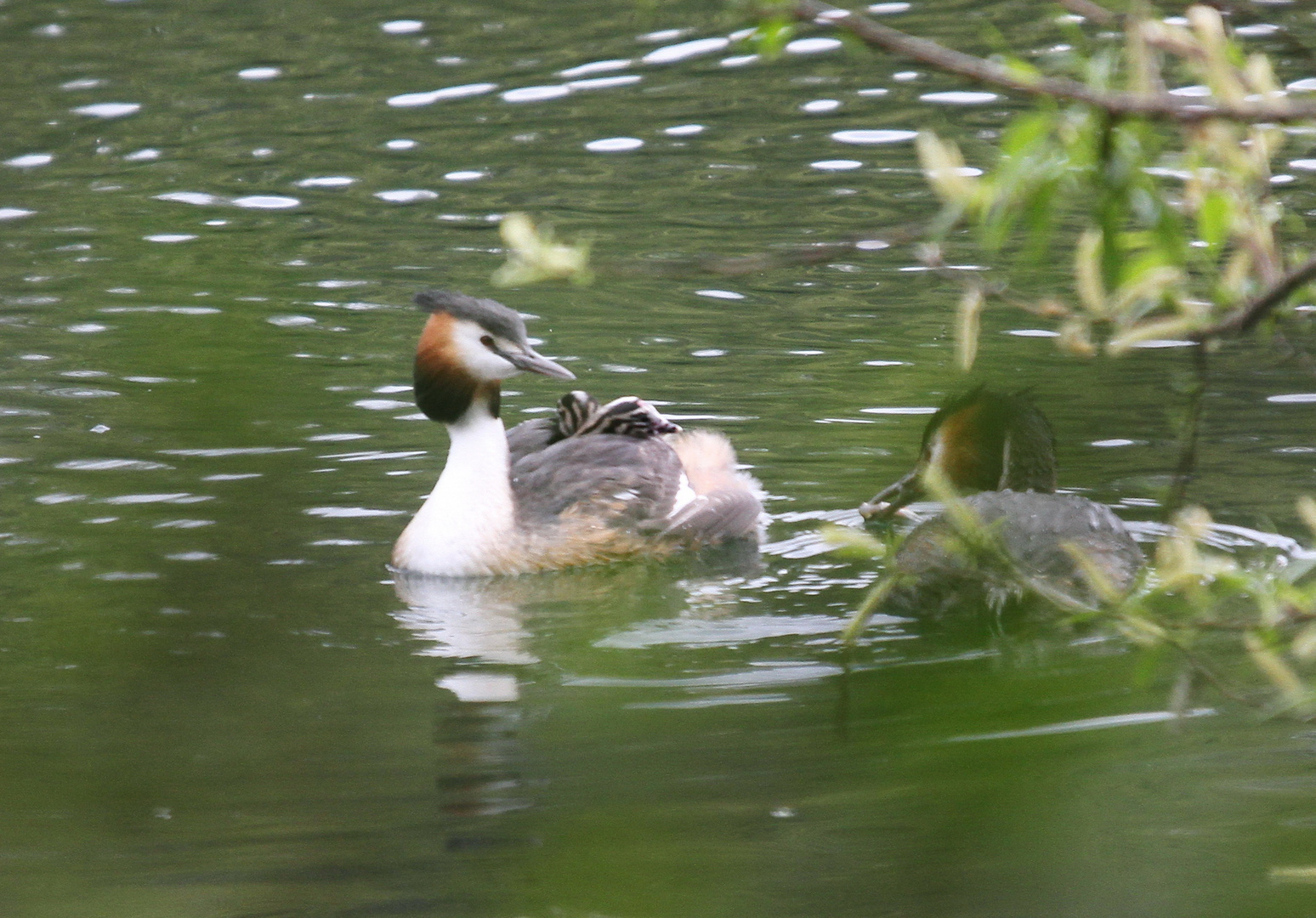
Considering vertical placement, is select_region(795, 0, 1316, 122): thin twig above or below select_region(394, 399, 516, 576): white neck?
above

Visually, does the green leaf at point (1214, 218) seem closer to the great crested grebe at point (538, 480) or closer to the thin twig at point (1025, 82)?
the thin twig at point (1025, 82)

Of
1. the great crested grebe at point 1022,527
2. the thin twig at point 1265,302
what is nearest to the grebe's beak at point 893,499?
the great crested grebe at point 1022,527

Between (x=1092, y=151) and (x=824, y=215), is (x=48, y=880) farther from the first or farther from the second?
(x=824, y=215)

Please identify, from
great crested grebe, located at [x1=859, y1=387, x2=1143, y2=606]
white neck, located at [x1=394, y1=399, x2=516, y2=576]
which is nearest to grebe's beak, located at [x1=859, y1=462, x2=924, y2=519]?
great crested grebe, located at [x1=859, y1=387, x2=1143, y2=606]

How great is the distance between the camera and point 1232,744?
14.5ft

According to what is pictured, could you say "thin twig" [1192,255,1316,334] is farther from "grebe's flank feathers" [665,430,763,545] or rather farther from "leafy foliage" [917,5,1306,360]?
"grebe's flank feathers" [665,430,763,545]

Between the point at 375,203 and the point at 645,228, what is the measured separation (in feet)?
6.62

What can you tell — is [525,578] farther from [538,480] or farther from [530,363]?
[530,363]

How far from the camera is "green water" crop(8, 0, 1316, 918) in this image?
2072 mm

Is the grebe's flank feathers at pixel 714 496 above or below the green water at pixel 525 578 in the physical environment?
below

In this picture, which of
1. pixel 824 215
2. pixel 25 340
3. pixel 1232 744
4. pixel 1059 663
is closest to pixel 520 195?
pixel 824 215

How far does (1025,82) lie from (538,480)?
622 centimetres

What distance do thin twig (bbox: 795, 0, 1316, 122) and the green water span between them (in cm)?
35

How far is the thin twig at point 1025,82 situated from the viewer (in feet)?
5.45
